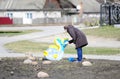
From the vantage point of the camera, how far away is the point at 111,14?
163 ft

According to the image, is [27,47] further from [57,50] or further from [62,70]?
[62,70]

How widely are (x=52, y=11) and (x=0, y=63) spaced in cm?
6429

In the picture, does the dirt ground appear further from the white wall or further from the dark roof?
the dark roof

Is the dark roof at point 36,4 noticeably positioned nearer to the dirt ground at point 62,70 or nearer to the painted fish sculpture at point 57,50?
the painted fish sculpture at point 57,50

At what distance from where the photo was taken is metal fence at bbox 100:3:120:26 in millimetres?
48741

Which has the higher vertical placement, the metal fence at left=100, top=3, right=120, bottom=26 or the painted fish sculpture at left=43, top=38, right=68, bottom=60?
the painted fish sculpture at left=43, top=38, right=68, bottom=60

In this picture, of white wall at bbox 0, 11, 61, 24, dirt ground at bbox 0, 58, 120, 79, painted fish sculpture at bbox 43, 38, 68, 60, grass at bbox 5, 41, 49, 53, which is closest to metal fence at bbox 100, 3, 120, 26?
grass at bbox 5, 41, 49, 53

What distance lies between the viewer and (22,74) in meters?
13.2

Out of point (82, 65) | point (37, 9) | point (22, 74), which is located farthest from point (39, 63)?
point (37, 9)

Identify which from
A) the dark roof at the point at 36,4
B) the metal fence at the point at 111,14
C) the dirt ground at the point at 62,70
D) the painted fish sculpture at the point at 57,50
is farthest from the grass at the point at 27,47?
the dark roof at the point at 36,4

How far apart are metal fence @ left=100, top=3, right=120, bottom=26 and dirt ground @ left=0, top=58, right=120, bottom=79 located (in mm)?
32590

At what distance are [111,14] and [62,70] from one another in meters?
36.1

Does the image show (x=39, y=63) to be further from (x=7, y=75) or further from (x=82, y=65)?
(x=7, y=75)

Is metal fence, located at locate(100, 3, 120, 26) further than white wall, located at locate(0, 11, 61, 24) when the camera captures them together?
No
